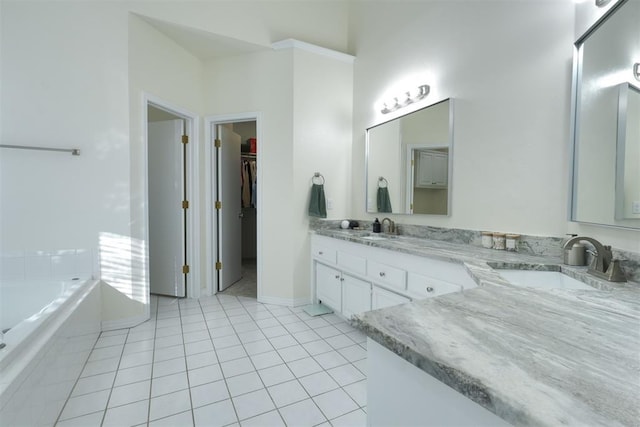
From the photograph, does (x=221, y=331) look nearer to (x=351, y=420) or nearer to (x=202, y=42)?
(x=351, y=420)

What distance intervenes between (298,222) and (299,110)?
1.18 m

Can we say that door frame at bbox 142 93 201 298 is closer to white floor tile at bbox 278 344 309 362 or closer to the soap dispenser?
white floor tile at bbox 278 344 309 362

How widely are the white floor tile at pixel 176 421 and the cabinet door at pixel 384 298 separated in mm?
1342

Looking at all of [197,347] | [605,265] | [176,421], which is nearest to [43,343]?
[176,421]

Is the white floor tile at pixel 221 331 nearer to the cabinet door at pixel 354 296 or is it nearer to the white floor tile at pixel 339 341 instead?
the white floor tile at pixel 339 341

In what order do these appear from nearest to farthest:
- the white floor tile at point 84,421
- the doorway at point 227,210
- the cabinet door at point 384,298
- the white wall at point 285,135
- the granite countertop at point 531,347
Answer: the granite countertop at point 531,347, the white floor tile at point 84,421, the cabinet door at point 384,298, the white wall at point 285,135, the doorway at point 227,210

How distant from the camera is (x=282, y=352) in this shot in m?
2.16

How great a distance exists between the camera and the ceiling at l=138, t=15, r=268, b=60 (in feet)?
8.93

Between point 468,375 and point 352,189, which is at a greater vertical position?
point 352,189

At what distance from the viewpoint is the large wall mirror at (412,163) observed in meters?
2.34

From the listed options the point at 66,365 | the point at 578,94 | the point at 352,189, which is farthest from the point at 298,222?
the point at 578,94

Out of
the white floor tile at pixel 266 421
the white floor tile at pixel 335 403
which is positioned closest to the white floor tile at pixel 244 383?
the white floor tile at pixel 266 421

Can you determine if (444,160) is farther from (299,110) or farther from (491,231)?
(299,110)

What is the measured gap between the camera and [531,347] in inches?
22.9
